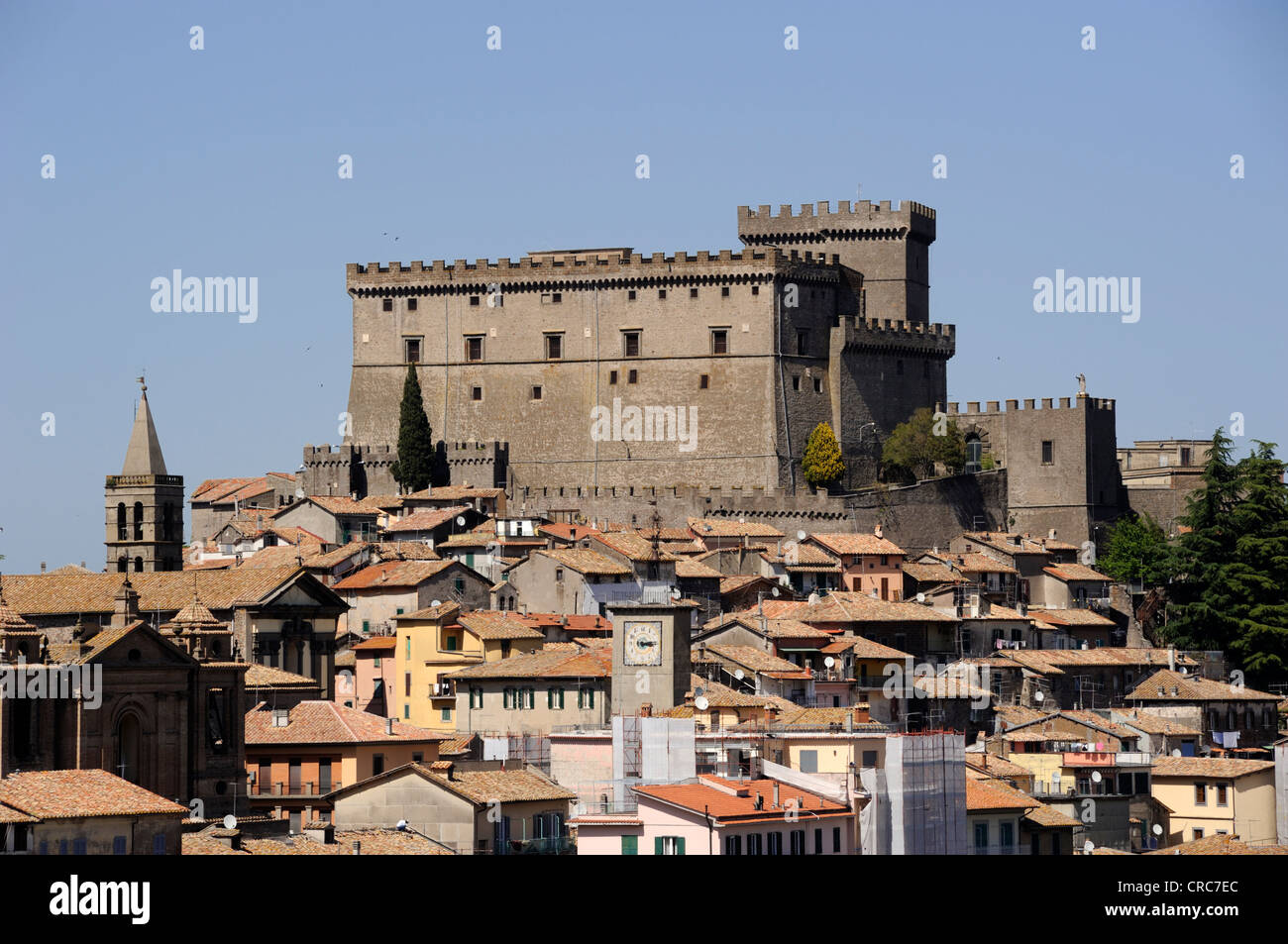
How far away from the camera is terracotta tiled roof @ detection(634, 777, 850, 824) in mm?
33469

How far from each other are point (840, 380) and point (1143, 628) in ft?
49.3

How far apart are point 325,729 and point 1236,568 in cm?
3649

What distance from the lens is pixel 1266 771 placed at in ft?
166

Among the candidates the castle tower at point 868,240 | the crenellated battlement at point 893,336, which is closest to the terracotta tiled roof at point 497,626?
the crenellated battlement at point 893,336

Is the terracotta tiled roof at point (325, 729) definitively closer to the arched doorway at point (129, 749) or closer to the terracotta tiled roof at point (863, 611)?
the arched doorway at point (129, 749)

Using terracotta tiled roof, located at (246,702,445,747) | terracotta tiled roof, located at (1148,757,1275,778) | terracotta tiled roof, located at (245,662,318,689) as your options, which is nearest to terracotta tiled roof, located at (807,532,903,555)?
terracotta tiled roof, located at (1148,757,1275,778)

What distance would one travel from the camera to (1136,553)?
77062mm

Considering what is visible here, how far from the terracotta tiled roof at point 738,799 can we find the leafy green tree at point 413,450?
142 ft

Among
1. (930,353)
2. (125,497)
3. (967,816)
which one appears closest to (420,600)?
(125,497)

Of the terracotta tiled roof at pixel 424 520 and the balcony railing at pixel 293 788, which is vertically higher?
the terracotta tiled roof at pixel 424 520

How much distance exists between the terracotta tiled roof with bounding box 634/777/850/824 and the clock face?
9.46 metres

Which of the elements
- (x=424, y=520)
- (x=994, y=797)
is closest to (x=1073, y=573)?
(x=424, y=520)

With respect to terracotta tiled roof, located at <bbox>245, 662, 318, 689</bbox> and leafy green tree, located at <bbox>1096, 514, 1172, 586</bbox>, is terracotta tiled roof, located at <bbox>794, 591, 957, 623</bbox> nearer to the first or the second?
leafy green tree, located at <bbox>1096, 514, 1172, 586</bbox>

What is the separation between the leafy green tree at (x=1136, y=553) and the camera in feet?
246
